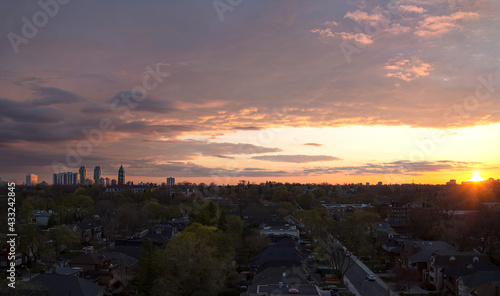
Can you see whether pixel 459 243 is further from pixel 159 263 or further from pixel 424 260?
pixel 159 263

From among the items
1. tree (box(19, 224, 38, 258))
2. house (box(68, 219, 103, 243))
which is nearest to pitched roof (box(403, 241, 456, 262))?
tree (box(19, 224, 38, 258))

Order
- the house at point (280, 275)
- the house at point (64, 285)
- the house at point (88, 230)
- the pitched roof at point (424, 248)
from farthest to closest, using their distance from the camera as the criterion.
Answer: the house at point (88, 230), the pitched roof at point (424, 248), the house at point (64, 285), the house at point (280, 275)

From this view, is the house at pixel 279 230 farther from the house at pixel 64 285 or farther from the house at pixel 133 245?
the house at pixel 64 285

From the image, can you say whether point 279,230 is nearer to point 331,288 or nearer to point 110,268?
point 331,288

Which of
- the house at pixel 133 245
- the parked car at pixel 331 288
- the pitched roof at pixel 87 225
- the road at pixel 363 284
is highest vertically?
the pitched roof at pixel 87 225

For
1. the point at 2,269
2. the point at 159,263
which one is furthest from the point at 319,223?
the point at 2,269

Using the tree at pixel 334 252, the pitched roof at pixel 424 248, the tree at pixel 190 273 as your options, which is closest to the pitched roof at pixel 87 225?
the tree at pixel 190 273
